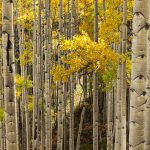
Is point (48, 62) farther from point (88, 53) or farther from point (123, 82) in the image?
point (123, 82)

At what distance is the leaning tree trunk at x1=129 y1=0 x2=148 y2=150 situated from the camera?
10.5ft

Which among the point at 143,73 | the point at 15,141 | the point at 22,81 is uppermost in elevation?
the point at 143,73

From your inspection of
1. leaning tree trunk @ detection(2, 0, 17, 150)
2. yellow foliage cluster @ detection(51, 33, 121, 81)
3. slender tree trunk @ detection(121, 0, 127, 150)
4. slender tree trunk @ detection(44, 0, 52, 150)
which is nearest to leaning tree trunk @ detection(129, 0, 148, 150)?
leaning tree trunk @ detection(2, 0, 17, 150)

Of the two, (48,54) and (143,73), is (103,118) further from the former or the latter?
(143,73)

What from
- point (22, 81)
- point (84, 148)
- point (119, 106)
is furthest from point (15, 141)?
point (84, 148)

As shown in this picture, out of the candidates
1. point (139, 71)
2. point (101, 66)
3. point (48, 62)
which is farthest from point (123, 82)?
point (48, 62)

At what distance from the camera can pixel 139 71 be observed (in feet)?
10.5

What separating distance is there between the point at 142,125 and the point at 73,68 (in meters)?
6.33

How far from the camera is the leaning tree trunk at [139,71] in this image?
3.19 m

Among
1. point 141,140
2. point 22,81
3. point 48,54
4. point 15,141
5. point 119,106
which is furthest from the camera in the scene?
point 22,81

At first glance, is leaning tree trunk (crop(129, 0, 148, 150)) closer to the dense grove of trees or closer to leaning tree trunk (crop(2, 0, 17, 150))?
the dense grove of trees

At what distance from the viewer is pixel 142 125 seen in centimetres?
322

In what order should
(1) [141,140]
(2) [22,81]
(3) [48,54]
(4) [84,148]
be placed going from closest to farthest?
(1) [141,140]
(3) [48,54]
(2) [22,81]
(4) [84,148]

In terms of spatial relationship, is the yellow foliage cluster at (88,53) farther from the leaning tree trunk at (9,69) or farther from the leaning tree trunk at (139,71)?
the leaning tree trunk at (139,71)
